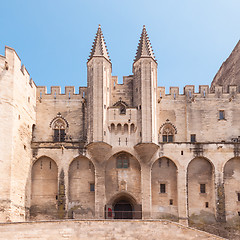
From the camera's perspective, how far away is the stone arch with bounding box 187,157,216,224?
3906 centimetres

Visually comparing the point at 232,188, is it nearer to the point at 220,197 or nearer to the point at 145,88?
the point at 220,197

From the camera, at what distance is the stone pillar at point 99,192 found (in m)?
Answer: 38.2

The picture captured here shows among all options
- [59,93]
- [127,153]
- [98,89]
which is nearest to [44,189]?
[127,153]

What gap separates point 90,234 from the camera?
31.8 meters

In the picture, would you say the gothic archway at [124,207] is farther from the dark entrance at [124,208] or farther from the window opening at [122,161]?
the window opening at [122,161]

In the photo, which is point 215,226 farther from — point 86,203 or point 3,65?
point 3,65

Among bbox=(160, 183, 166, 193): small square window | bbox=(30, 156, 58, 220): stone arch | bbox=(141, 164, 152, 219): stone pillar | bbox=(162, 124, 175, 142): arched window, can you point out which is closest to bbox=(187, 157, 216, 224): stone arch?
bbox=(160, 183, 166, 193): small square window

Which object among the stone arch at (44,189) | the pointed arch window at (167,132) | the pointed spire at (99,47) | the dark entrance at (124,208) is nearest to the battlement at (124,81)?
the pointed spire at (99,47)

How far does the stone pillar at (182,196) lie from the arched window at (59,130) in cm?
1085

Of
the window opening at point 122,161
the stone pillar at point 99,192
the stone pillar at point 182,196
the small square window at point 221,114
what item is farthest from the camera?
the small square window at point 221,114

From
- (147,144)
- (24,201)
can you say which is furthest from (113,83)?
(24,201)

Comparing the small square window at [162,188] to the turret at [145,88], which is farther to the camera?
the small square window at [162,188]

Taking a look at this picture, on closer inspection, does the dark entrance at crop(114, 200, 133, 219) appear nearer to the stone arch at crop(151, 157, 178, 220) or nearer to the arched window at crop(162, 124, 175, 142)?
the stone arch at crop(151, 157, 178, 220)

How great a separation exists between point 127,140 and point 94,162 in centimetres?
337
